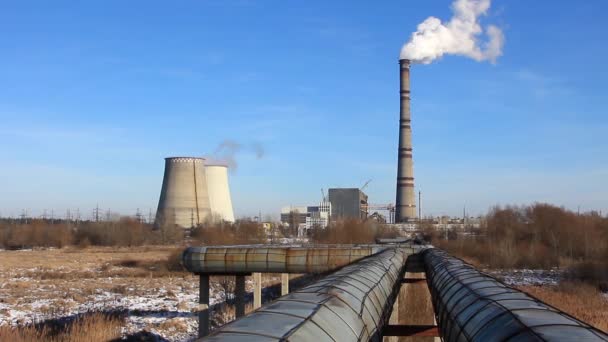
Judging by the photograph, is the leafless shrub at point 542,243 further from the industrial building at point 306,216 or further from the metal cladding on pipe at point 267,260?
the industrial building at point 306,216

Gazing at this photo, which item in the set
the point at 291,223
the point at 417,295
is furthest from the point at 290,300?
the point at 291,223

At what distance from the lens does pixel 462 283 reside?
192 inches

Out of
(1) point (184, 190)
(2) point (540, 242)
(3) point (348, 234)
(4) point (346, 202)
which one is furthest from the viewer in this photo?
(4) point (346, 202)

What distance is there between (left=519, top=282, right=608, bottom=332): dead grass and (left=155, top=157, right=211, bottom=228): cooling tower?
946 inches

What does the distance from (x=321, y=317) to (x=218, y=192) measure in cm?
4219

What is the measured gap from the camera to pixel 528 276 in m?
28.5

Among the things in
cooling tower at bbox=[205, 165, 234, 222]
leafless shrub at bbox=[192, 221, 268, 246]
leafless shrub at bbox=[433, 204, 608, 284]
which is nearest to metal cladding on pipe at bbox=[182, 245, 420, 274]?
leafless shrub at bbox=[433, 204, 608, 284]

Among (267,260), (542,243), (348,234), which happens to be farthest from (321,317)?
(542,243)

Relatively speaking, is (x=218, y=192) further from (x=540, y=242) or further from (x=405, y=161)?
(x=540, y=242)

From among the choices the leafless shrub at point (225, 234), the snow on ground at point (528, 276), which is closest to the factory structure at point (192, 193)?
the leafless shrub at point (225, 234)

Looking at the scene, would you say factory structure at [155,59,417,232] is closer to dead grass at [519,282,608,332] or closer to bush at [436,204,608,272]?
bush at [436,204,608,272]

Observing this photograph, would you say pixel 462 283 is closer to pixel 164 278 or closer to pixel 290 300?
pixel 290 300

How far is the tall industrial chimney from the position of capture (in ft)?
170

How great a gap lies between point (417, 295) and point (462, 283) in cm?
893
